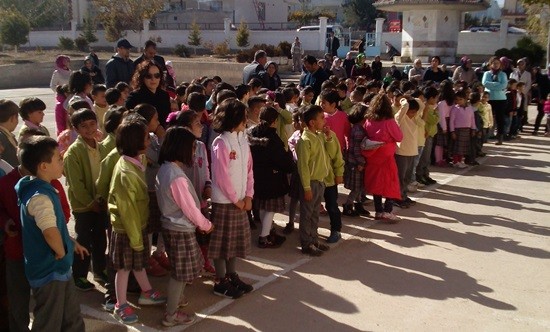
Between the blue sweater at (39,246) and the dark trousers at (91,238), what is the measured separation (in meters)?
1.12

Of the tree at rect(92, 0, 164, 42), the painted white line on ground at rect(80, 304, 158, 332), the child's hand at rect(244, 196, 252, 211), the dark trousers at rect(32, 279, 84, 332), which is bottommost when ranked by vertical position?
the painted white line on ground at rect(80, 304, 158, 332)

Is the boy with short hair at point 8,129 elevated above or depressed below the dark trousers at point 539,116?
above

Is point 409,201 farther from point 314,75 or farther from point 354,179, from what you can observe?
point 314,75

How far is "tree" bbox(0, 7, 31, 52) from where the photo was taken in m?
36.8

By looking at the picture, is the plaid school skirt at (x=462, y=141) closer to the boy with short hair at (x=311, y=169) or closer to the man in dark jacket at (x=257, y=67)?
the man in dark jacket at (x=257, y=67)

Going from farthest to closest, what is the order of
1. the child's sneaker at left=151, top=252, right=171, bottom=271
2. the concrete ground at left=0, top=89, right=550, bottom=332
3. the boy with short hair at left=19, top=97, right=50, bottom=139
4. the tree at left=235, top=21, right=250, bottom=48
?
1. the tree at left=235, top=21, right=250, bottom=48
2. the child's sneaker at left=151, top=252, right=171, bottom=271
3. the boy with short hair at left=19, top=97, right=50, bottom=139
4. the concrete ground at left=0, top=89, right=550, bottom=332

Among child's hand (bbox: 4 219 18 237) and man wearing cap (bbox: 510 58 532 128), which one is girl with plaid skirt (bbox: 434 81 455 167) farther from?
child's hand (bbox: 4 219 18 237)

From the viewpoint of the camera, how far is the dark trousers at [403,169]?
730 centimetres

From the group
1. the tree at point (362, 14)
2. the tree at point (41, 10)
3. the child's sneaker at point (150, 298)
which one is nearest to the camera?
the child's sneaker at point (150, 298)

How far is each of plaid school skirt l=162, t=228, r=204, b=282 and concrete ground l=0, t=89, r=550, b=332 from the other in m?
0.41

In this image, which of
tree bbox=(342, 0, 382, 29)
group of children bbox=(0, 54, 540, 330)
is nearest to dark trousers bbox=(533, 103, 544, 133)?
group of children bbox=(0, 54, 540, 330)

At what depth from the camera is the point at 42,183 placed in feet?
11.1

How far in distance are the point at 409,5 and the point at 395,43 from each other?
11.0 m

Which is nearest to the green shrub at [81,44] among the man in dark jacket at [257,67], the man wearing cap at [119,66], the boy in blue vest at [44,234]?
the man in dark jacket at [257,67]
